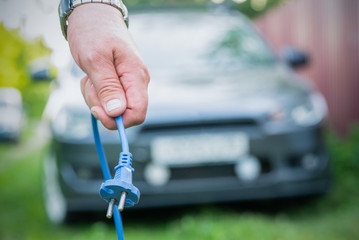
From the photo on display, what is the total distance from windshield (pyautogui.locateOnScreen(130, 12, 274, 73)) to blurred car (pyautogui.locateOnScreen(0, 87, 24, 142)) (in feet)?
30.2

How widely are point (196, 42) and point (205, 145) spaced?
114 centimetres

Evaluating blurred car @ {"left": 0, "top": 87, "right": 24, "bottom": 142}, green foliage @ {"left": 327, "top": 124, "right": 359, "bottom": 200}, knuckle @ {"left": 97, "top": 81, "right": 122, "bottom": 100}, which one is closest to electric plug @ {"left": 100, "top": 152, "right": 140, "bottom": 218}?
knuckle @ {"left": 97, "top": 81, "right": 122, "bottom": 100}

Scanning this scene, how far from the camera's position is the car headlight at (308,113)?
304 centimetres

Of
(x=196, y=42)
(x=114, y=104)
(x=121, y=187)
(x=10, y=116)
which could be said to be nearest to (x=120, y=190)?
(x=121, y=187)

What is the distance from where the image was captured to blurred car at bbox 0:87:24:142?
12.3m

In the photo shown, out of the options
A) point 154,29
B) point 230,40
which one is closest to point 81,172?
point 154,29

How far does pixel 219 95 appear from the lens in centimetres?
303

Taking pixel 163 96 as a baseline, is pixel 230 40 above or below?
above

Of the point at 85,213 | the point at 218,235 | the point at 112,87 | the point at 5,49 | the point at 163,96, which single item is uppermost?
the point at 5,49

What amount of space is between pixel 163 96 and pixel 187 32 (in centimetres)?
95

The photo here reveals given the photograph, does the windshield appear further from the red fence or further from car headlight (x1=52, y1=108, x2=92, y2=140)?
the red fence

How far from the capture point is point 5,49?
2.84m

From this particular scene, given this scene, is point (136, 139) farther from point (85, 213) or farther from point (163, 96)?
point (85, 213)

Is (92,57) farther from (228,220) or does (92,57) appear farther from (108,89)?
(228,220)
